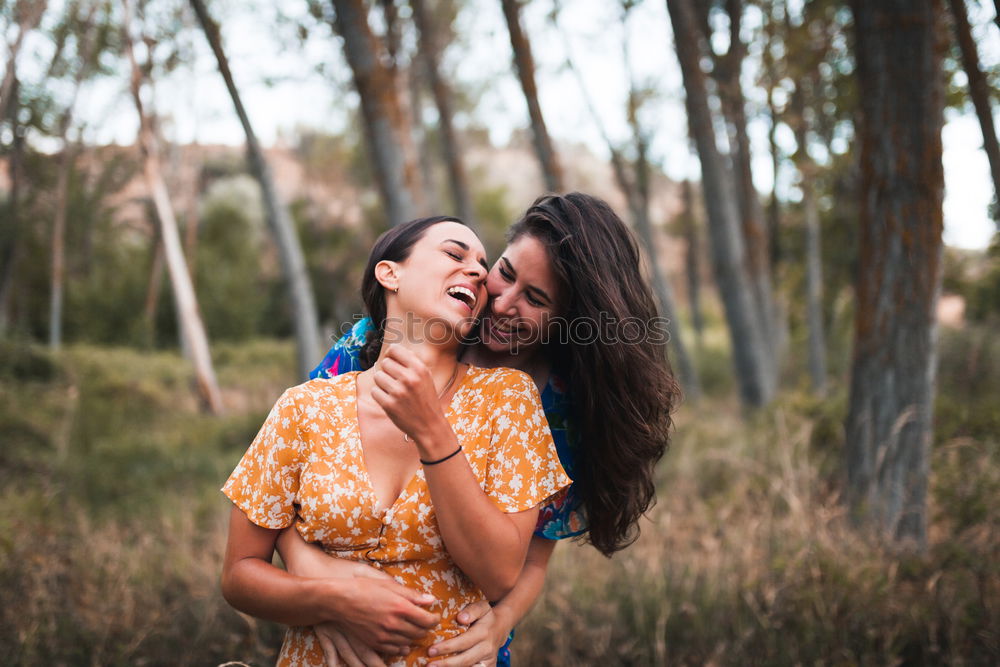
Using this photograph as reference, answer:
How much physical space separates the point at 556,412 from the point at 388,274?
74 centimetres

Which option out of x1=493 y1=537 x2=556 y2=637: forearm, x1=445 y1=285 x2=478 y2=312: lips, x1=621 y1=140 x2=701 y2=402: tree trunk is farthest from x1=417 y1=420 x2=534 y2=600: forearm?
x1=621 y1=140 x2=701 y2=402: tree trunk

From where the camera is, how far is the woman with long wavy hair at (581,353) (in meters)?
2.29

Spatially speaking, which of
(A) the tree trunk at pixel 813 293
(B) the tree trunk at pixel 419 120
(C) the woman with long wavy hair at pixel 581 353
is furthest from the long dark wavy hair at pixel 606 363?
(B) the tree trunk at pixel 419 120

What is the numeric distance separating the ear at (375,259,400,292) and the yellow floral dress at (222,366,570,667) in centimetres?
36

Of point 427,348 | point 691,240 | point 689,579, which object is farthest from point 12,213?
point 691,240

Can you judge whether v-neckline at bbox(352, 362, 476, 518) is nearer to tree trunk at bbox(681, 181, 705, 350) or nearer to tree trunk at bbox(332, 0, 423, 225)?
tree trunk at bbox(332, 0, 423, 225)

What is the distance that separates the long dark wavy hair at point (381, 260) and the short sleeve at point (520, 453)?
0.47 m

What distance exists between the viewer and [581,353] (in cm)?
236

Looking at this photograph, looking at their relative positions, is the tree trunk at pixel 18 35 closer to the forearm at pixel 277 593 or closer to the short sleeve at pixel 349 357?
the short sleeve at pixel 349 357

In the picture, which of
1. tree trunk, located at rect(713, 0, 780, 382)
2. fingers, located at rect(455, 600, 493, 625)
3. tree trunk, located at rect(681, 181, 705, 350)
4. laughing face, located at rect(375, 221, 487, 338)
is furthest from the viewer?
tree trunk, located at rect(681, 181, 705, 350)

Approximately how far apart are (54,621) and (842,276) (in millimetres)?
14142

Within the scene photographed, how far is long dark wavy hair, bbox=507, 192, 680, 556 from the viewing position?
2.29 m

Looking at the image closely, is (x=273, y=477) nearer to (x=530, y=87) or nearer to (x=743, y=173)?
(x=530, y=87)

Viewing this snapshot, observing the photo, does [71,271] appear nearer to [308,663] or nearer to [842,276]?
[842,276]
